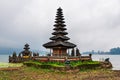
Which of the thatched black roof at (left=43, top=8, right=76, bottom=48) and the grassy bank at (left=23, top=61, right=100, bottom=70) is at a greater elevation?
the thatched black roof at (left=43, top=8, right=76, bottom=48)

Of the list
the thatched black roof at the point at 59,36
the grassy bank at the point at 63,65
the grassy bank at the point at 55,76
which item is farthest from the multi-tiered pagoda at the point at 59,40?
the grassy bank at the point at 55,76

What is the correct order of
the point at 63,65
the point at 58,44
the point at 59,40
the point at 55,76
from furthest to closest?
the point at 59,40
the point at 58,44
the point at 63,65
the point at 55,76

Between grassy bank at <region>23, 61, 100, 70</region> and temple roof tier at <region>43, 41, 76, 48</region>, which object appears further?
temple roof tier at <region>43, 41, 76, 48</region>

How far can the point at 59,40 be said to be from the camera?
6500 centimetres

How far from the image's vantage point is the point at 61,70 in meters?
49.2

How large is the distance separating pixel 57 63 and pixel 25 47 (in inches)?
1315

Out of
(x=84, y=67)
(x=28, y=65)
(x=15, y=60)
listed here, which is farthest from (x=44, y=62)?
(x=15, y=60)

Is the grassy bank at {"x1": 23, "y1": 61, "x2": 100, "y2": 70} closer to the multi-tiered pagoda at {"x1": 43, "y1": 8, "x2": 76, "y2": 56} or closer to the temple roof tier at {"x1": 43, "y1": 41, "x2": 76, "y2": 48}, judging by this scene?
the temple roof tier at {"x1": 43, "y1": 41, "x2": 76, "y2": 48}

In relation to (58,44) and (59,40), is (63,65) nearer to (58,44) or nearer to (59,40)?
(58,44)

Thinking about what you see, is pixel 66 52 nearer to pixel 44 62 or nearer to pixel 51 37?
pixel 51 37

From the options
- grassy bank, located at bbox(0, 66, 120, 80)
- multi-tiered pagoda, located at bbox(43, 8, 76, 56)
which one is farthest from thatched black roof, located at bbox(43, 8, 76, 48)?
grassy bank, located at bbox(0, 66, 120, 80)

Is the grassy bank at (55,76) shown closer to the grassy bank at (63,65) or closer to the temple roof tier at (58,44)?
the grassy bank at (63,65)

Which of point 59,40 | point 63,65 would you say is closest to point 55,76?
point 63,65

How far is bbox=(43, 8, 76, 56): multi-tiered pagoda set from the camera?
6382 cm
